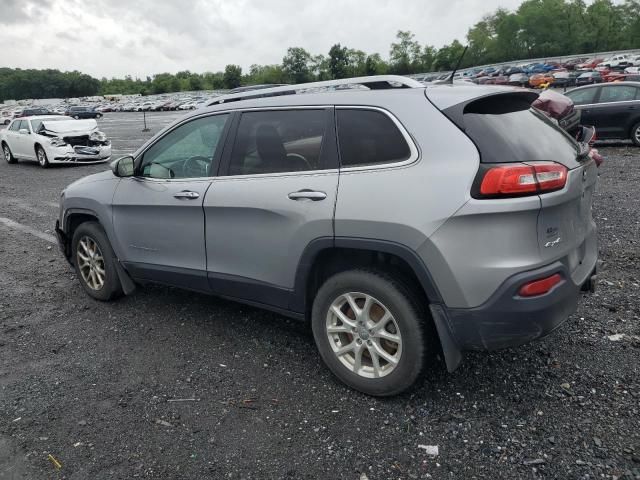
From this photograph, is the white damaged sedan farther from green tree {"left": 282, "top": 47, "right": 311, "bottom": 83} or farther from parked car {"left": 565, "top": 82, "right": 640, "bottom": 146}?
green tree {"left": 282, "top": 47, "right": 311, "bottom": 83}

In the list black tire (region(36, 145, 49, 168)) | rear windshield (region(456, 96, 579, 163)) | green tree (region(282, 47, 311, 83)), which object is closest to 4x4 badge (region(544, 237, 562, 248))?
rear windshield (region(456, 96, 579, 163))

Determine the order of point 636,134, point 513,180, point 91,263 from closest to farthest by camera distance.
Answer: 1. point 513,180
2. point 91,263
3. point 636,134

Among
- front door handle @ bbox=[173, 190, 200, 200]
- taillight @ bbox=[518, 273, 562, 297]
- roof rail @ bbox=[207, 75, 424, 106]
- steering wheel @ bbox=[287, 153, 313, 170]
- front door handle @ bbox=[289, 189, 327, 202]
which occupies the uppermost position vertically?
roof rail @ bbox=[207, 75, 424, 106]

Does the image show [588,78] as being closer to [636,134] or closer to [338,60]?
[636,134]

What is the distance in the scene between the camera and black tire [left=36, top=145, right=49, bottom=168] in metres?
16.1

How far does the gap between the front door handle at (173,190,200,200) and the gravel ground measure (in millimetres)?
1102

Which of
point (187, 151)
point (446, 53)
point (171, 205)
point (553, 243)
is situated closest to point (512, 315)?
point (553, 243)

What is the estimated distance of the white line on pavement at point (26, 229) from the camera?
7.57 m

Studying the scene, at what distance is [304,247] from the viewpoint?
10.6 ft

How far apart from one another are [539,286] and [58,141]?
16407mm

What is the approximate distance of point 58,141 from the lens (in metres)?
16.1

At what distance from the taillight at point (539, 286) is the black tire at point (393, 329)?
21.9 inches

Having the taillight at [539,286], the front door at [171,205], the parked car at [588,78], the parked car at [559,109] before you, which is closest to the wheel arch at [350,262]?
the taillight at [539,286]

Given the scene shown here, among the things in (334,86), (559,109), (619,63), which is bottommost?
(619,63)
